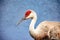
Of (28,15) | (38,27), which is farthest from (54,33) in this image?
(28,15)

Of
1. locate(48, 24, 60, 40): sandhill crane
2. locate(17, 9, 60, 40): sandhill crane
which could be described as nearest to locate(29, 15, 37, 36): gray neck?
locate(17, 9, 60, 40): sandhill crane

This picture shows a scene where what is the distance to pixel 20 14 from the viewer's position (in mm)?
1910

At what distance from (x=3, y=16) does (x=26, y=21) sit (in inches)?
12.0

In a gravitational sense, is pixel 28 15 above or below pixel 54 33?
above

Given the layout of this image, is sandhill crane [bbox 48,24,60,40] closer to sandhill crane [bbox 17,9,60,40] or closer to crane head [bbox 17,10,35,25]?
sandhill crane [bbox 17,9,60,40]

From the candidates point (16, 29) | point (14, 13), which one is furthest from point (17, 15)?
point (16, 29)

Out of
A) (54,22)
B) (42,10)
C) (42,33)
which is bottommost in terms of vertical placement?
(42,33)

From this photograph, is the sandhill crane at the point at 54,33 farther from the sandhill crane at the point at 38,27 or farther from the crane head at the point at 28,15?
the crane head at the point at 28,15

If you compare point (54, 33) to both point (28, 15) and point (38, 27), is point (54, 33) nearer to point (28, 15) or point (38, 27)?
point (38, 27)

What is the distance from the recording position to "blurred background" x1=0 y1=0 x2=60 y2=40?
186cm

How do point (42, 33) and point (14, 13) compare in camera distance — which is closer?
point (42, 33)

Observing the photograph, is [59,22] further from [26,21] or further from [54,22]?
[26,21]

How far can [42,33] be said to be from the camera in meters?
1.80

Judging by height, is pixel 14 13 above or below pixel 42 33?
above
